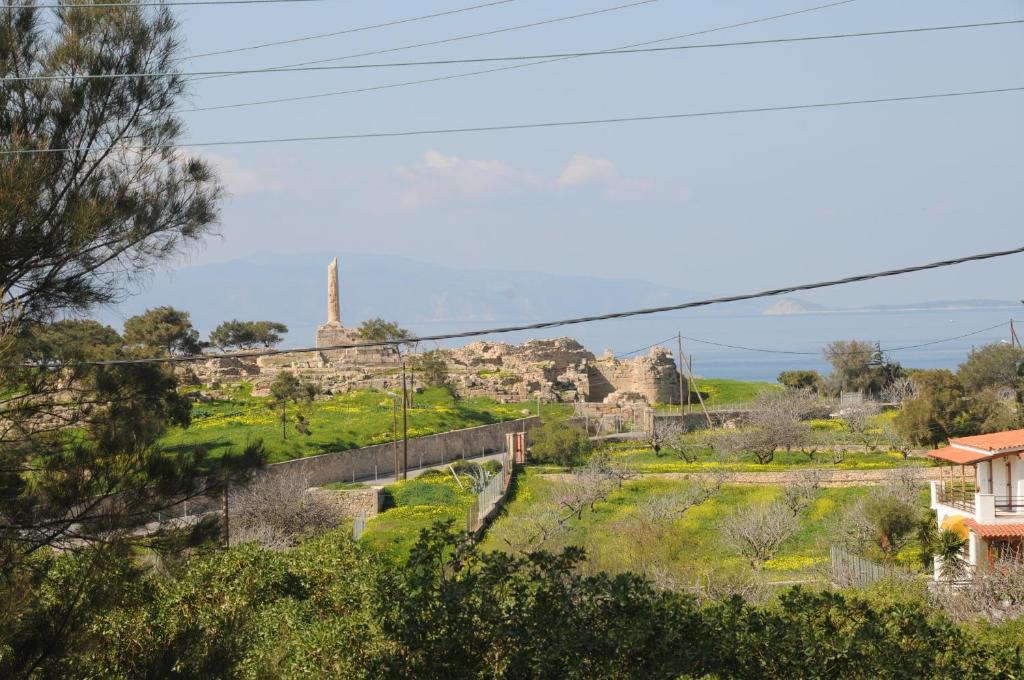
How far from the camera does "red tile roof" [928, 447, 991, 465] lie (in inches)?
1091

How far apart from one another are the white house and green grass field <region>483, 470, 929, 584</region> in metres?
1.45

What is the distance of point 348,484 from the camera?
3900cm

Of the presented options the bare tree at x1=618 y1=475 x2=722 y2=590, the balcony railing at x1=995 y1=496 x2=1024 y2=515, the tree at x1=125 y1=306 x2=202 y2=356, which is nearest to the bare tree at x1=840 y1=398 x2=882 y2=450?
the bare tree at x1=618 y1=475 x2=722 y2=590

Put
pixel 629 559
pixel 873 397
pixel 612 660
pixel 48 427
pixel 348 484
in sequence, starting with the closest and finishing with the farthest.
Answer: pixel 612 660
pixel 48 427
pixel 629 559
pixel 348 484
pixel 873 397

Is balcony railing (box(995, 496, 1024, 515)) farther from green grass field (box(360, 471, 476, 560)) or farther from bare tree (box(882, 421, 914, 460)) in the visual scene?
bare tree (box(882, 421, 914, 460))

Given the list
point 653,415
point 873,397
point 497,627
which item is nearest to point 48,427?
point 497,627

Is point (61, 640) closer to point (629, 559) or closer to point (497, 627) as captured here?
point (497, 627)

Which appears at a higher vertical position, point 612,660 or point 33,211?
point 33,211

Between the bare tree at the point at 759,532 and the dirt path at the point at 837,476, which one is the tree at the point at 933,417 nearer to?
the dirt path at the point at 837,476

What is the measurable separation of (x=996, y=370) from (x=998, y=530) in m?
43.8

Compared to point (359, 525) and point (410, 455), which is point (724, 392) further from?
point (359, 525)

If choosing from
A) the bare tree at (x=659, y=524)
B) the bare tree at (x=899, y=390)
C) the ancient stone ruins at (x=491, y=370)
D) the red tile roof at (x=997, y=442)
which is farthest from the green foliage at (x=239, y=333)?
the red tile roof at (x=997, y=442)

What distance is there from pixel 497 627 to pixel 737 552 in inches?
755

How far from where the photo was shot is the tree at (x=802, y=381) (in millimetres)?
74375
